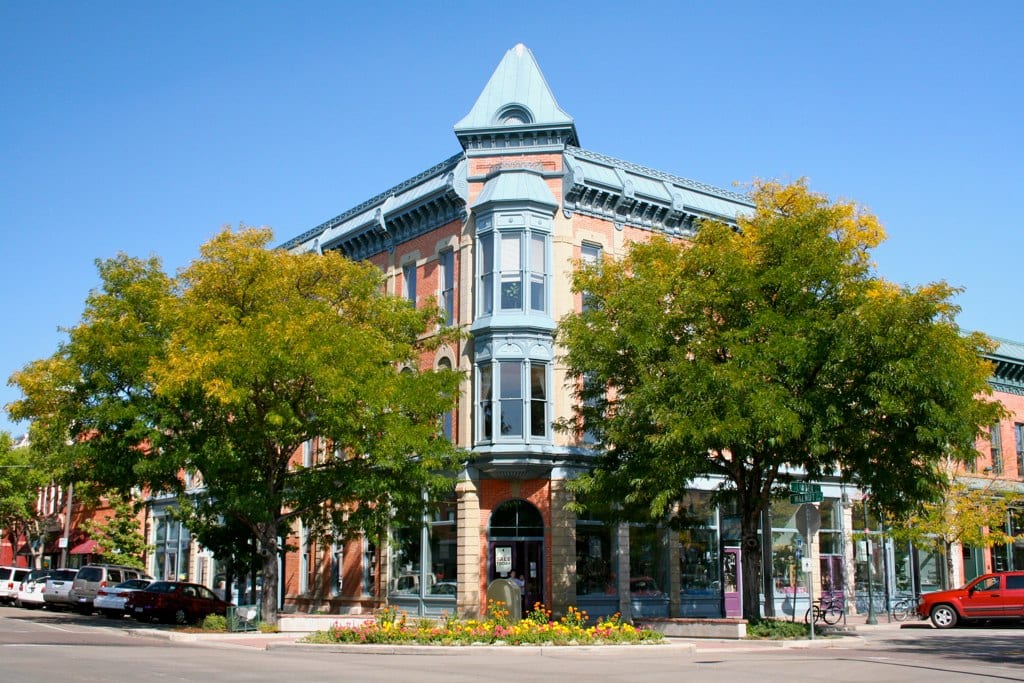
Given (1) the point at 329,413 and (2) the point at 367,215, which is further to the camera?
(2) the point at 367,215

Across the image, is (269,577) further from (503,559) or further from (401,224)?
(401,224)

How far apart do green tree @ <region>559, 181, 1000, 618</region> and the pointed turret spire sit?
704cm

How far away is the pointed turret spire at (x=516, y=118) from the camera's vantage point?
3300 centimetres

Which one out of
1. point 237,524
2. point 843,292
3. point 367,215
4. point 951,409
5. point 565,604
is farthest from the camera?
point 367,215

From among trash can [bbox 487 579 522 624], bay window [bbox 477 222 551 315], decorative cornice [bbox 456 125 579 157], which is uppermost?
decorative cornice [bbox 456 125 579 157]

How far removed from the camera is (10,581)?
4509cm

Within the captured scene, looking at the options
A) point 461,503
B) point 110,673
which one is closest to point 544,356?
point 461,503

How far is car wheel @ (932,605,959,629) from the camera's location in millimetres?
30859

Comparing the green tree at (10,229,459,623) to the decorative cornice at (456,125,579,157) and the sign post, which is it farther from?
the sign post

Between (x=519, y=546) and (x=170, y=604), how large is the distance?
36.7 ft

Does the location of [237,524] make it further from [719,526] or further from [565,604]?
[719,526]

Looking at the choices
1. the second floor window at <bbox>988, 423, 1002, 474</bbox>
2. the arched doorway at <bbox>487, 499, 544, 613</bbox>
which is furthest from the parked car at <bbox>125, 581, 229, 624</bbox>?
the second floor window at <bbox>988, 423, 1002, 474</bbox>

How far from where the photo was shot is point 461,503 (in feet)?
102

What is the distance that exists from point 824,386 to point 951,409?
2758 millimetres
